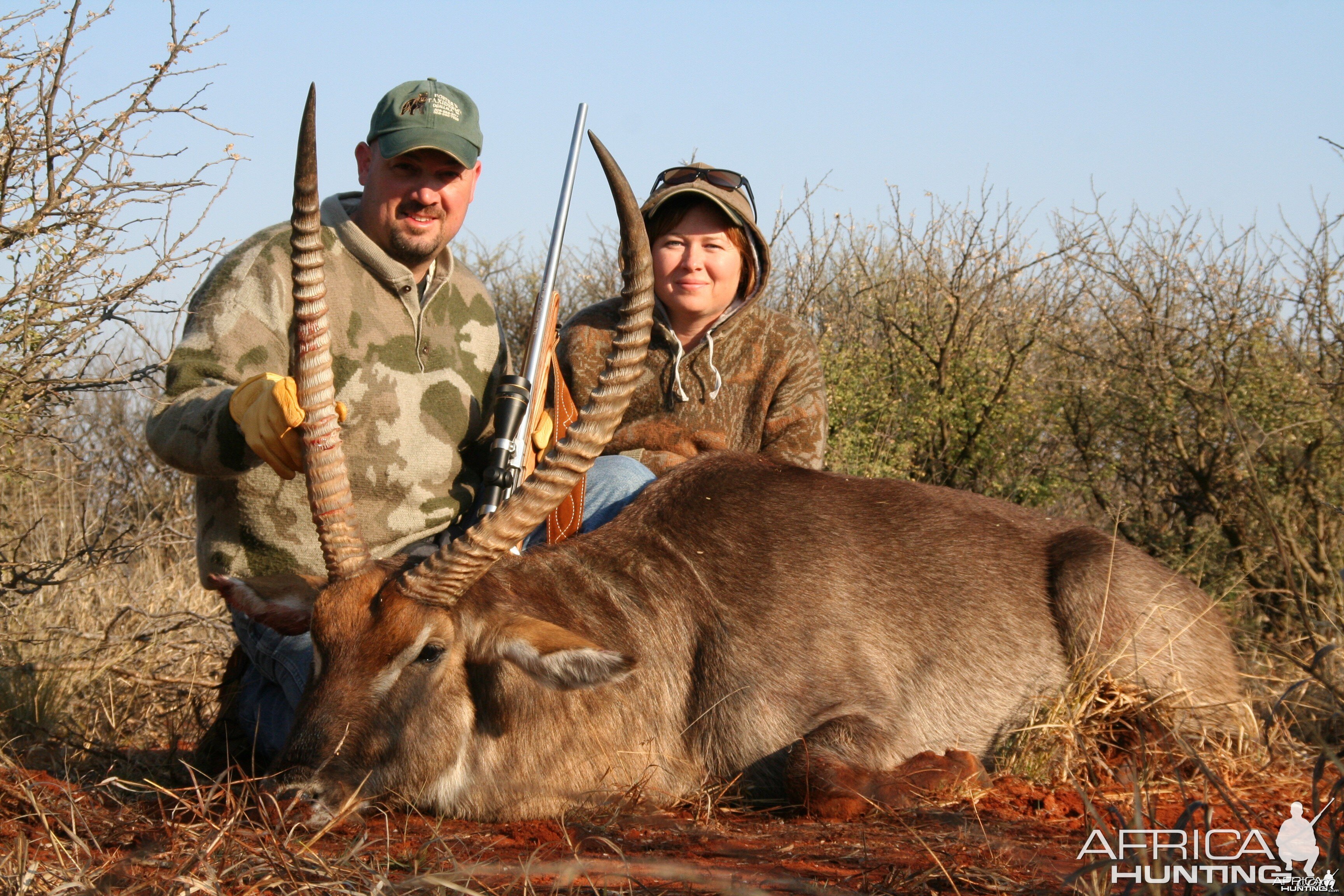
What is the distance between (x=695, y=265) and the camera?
5.94 m

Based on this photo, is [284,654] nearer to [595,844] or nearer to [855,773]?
[595,844]

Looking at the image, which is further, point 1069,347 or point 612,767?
point 1069,347

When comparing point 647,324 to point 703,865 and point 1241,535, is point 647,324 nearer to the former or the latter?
point 703,865

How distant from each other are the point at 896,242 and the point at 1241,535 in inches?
201

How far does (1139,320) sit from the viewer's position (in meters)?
9.03

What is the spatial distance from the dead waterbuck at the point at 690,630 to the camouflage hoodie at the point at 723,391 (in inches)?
29.9

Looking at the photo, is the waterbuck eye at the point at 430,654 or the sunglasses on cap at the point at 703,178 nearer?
the waterbuck eye at the point at 430,654

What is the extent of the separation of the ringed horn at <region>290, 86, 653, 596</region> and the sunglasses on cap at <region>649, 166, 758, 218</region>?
193 centimetres

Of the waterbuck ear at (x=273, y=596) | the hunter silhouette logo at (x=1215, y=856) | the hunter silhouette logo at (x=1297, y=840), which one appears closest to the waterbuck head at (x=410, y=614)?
the waterbuck ear at (x=273, y=596)

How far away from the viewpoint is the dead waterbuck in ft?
12.6

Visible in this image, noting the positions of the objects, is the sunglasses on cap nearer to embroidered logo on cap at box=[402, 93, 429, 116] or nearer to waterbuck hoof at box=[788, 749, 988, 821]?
embroidered logo on cap at box=[402, 93, 429, 116]

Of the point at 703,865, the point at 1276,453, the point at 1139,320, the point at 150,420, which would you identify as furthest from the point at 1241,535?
the point at 150,420

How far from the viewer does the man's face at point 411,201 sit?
5.18m

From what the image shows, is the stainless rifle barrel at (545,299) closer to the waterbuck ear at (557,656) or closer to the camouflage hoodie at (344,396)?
the camouflage hoodie at (344,396)
